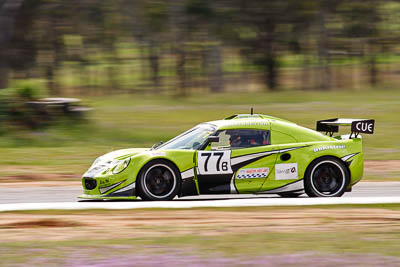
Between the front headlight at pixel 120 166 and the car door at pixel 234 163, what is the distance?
103 cm

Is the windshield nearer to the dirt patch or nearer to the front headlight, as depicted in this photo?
the front headlight

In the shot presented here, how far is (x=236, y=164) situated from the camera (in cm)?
1052

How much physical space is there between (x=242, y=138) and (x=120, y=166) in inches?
73.0

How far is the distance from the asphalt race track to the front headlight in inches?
18.6

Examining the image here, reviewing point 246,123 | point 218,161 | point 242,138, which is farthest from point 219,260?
point 246,123

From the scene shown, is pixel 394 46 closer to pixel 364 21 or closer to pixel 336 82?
pixel 364 21

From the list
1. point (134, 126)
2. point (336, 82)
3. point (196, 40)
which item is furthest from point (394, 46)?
point (134, 126)

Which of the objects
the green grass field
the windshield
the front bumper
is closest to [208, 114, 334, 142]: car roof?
the windshield

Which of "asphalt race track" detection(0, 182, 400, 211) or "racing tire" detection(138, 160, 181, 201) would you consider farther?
"racing tire" detection(138, 160, 181, 201)

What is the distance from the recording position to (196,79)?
4066 cm

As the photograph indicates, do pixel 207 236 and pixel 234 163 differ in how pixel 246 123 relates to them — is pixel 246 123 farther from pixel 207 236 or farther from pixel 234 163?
pixel 207 236

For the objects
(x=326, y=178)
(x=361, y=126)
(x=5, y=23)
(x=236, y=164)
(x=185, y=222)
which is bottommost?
(x=185, y=222)

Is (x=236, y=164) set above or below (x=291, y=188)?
above

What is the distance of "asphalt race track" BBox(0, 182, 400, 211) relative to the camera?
10.0 m
